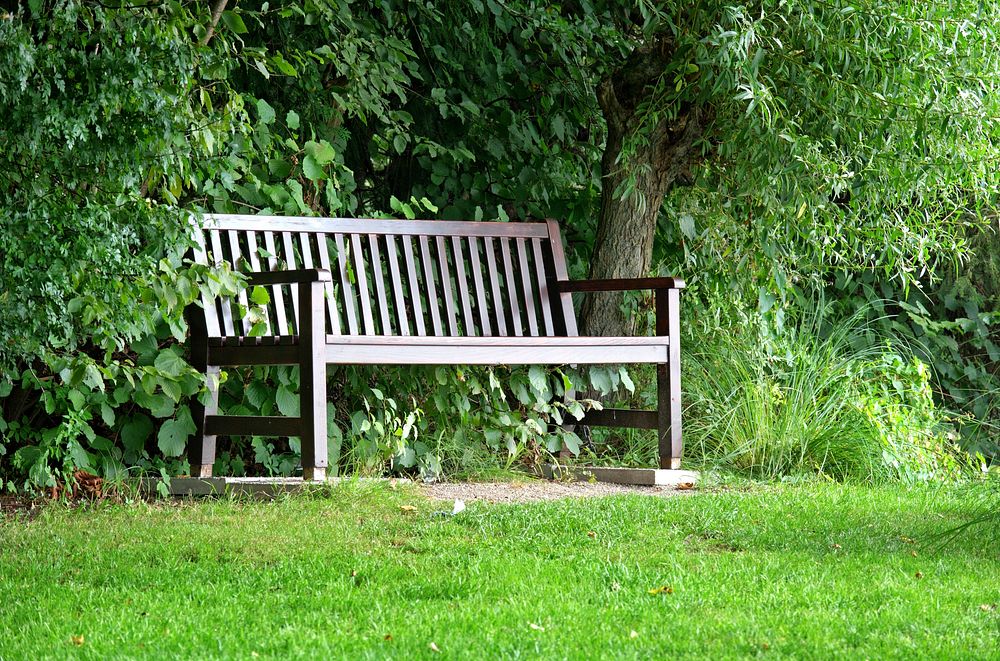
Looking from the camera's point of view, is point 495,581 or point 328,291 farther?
point 328,291

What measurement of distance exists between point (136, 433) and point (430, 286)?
130 cm

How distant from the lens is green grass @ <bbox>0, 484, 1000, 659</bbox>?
208 cm

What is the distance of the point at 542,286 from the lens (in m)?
5.13

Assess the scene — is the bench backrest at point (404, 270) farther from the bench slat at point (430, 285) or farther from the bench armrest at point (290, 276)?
the bench armrest at point (290, 276)

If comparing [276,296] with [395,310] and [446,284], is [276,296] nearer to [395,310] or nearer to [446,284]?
[395,310]

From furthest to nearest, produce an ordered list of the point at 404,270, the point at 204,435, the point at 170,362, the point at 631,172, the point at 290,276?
the point at 404,270, the point at 631,172, the point at 204,435, the point at 170,362, the point at 290,276

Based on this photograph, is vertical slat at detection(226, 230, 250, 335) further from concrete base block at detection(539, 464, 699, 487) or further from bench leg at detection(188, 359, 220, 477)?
concrete base block at detection(539, 464, 699, 487)

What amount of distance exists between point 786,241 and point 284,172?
2180 mm

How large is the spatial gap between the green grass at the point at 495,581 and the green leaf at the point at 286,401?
2.34ft

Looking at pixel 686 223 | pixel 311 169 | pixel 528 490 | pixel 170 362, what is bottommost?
pixel 528 490

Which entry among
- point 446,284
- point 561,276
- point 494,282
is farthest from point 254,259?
point 561,276

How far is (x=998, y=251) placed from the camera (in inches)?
274

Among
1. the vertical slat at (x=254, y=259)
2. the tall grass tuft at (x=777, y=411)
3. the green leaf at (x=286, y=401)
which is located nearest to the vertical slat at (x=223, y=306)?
the vertical slat at (x=254, y=259)

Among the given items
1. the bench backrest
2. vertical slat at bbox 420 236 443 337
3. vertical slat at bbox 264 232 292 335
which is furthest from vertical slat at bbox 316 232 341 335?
A: vertical slat at bbox 420 236 443 337
